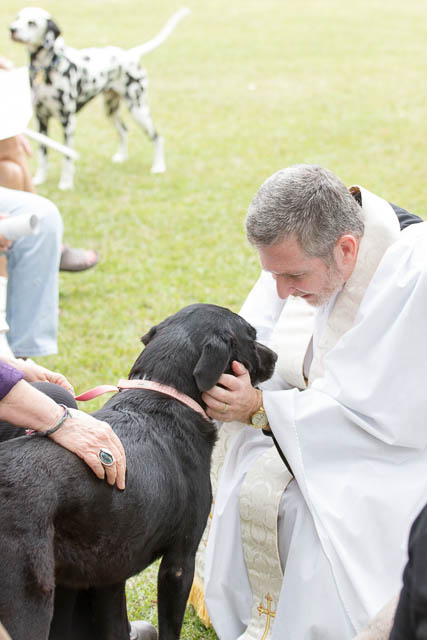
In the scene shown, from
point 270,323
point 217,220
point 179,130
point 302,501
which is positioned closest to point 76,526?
point 302,501

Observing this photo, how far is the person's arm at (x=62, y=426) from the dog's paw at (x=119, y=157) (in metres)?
8.66

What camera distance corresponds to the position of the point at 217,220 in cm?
865

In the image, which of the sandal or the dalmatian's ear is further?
the dalmatian's ear

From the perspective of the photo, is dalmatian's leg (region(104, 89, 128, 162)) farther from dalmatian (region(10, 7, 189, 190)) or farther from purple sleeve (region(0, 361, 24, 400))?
purple sleeve (region(0, 361, 24, 400))

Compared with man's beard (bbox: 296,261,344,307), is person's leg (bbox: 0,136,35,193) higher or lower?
lower

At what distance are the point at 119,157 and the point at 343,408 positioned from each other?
332 inches

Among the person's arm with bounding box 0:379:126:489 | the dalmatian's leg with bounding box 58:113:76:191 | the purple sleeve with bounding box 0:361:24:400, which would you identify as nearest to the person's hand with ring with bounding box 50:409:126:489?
the person's arm with bounding box 0:379:126:489

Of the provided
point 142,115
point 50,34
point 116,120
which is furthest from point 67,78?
point 116,120

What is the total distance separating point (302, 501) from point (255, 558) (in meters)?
0.34

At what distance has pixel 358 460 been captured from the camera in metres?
3.06

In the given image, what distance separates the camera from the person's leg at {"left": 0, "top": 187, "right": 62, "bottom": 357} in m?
5.23

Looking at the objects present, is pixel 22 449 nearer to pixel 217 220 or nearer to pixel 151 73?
pixel 217 220

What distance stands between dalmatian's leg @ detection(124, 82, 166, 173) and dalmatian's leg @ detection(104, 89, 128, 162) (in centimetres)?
33

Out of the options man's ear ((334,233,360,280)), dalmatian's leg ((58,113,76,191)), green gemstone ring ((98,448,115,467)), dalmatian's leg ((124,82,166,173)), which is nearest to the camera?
green gemstone ring ((98,448,115,467))
